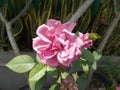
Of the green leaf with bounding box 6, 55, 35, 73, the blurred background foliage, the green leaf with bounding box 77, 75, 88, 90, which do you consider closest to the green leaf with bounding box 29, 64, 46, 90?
the green leaf with bounding box 6, 55, 35, 73

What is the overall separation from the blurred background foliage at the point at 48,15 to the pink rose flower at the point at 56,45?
48.0 inches

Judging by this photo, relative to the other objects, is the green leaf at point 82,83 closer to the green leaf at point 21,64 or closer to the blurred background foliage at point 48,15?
the green leaf at point 21,64

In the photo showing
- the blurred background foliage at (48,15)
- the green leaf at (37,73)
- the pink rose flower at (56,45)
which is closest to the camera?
the pink rose flower at (56,45)

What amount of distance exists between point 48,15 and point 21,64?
1.09 metres

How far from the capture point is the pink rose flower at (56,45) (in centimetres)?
130

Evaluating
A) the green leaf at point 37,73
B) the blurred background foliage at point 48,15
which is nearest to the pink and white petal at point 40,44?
the green leaf at point 37,73

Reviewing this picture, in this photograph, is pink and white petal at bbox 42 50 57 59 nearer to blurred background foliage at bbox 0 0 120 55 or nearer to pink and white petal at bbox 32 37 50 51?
pink and white petal at bbox 32 37 50 51

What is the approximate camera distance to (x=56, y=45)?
4.29 feet

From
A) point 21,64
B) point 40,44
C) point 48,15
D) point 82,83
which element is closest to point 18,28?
point 48,15

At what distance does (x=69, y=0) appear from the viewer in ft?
8.54

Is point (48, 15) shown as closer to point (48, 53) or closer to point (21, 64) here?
point (21, 64)

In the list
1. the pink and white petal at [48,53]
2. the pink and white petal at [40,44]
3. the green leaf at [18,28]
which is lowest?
the green leaf at [18,28]

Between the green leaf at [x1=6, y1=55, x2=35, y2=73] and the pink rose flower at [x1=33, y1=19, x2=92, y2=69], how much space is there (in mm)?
190

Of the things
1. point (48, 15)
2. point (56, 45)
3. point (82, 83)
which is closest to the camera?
point (56, 45)
